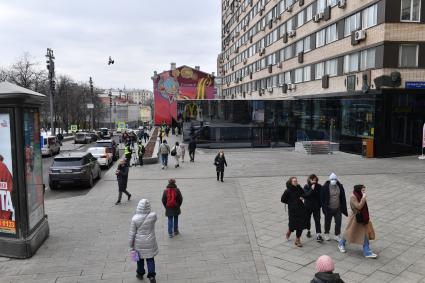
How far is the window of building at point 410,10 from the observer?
23.6 m

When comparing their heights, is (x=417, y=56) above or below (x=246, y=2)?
below

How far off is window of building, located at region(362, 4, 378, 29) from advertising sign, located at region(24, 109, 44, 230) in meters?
22.5

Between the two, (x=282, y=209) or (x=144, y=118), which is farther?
(x=144, y=118)

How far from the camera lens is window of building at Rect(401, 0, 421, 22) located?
23.6m

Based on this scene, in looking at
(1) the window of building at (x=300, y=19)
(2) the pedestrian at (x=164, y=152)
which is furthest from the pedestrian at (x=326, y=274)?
(1) the window of building at (x=300, y=19)

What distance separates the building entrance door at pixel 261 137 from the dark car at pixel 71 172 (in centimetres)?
1903

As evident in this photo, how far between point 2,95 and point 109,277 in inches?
164

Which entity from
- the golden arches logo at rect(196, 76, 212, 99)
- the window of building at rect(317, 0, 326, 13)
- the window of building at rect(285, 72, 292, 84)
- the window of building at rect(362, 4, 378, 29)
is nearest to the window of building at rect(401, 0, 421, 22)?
the window of building at rect(362, 4, 378, 29)

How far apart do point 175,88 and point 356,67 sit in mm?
46458

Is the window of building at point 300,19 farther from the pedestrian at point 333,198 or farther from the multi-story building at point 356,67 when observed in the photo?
the pedestrian at point 333,198

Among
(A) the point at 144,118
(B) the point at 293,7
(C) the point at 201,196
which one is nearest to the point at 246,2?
(B) the point at 293,7

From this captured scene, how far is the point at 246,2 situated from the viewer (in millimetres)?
62188

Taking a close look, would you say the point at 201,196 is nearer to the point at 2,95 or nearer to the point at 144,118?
the point at 2,95

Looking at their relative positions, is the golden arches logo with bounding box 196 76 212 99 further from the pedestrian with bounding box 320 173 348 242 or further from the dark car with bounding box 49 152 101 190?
the pedestrian with bounding box 320 173 348 242
